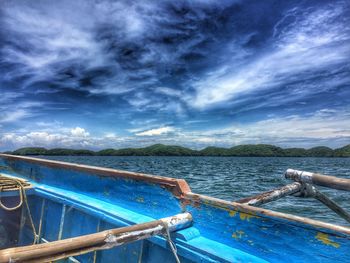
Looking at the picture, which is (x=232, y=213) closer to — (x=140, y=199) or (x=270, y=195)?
(x=270, y=195)

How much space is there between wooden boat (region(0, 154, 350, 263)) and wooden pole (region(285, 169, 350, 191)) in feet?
0.08

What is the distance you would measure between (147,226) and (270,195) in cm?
150

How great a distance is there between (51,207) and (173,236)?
103 inches

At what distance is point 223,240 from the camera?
2438 mm

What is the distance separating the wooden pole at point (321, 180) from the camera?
2.70 metres

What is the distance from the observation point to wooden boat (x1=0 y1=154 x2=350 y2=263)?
6.01ft

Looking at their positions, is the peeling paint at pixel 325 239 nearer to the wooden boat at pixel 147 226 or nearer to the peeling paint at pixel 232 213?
the wooden boat at pixel 147 226

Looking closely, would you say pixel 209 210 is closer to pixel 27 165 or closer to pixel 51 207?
pixel 51 207

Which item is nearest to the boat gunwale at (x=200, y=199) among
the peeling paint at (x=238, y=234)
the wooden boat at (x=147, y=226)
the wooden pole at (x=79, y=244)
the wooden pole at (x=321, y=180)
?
the wooden boat at (x=147, y=226)

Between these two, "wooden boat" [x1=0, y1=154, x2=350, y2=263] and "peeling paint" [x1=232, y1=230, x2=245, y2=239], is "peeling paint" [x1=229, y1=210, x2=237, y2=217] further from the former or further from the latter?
"peeling paint" [x1=232, y1=230, x2=245, y2=239]

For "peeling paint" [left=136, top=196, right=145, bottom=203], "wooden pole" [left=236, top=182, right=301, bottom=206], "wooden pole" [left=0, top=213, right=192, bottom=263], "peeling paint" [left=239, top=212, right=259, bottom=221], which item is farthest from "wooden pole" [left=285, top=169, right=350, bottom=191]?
"peeling paint" [left=136, top=196, right=145, bottom=203]

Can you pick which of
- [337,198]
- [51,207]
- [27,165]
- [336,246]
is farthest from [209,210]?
[337,198]

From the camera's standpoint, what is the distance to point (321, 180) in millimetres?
3068

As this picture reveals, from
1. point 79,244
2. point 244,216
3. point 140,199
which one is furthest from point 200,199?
point 79,244
